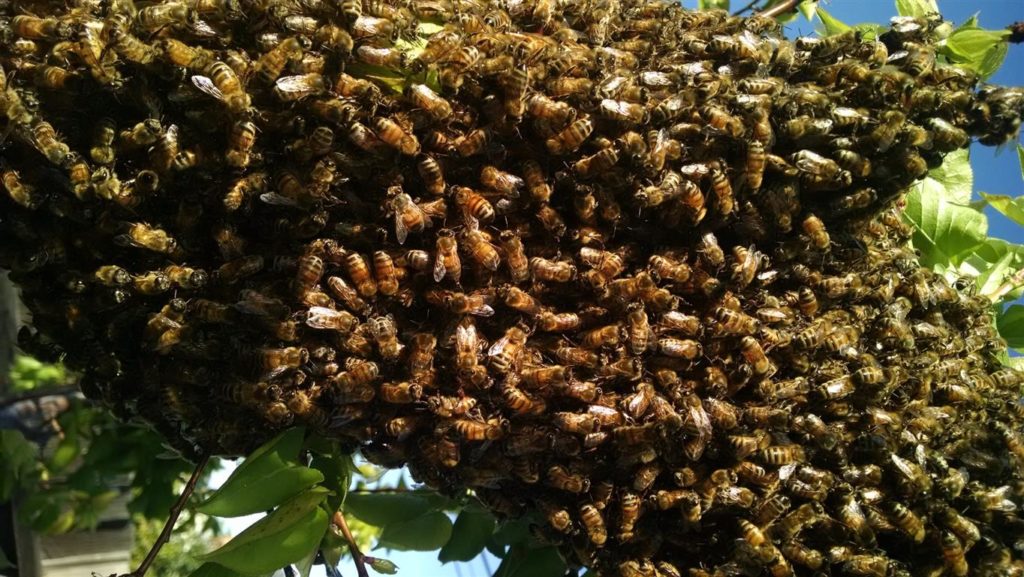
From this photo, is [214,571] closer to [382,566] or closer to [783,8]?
[382,566]

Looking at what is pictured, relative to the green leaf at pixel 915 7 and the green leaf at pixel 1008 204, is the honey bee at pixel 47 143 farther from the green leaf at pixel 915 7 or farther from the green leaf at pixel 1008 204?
the green leaf at pixel 1008 204

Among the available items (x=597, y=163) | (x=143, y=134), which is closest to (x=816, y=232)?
(x=597, y=163)

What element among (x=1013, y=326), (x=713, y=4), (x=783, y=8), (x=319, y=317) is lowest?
(x=319, y=317)

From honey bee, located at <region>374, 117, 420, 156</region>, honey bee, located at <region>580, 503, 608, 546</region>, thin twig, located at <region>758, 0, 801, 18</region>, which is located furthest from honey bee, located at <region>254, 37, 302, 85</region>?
thin twig, located at <region>758, 0, 801, 18</region>

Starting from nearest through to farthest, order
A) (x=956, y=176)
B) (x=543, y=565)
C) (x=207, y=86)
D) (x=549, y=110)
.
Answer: (x=207, y=86)
(x=549, y=110)
(x=543, y=565)
(x=956, y=176)

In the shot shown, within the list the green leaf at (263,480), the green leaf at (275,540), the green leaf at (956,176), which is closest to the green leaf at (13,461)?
the green leaf at (275,540)

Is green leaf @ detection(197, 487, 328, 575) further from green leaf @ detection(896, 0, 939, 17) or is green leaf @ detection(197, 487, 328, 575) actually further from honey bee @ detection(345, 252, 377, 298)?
green leaf @ detection(896, 0, 939, 17)

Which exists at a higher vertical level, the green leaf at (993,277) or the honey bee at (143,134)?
the green leaf at (993,277)
